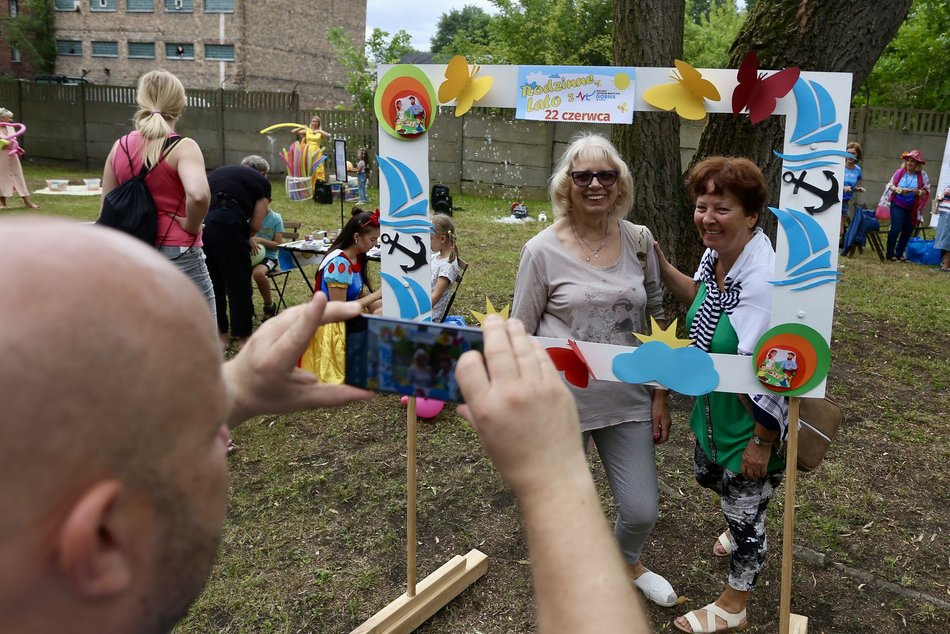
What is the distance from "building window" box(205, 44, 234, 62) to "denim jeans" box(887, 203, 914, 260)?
3059 cm

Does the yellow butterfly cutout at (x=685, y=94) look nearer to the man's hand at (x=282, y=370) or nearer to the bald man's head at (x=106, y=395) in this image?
the man's hand at (x=282, y=370)

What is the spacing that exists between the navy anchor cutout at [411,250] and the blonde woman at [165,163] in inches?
54.1

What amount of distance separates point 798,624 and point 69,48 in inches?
1663

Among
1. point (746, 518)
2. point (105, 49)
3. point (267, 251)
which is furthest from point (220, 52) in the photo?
point (746, 518)

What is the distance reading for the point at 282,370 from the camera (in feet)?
3.61

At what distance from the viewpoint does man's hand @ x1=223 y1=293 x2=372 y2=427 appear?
1078 mm

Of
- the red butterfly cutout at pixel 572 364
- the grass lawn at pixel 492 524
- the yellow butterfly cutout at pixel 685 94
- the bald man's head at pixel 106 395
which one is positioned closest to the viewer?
the bald man's head at pixel 106 395

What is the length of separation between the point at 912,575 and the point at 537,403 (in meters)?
3.24

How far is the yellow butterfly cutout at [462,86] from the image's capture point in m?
2.48

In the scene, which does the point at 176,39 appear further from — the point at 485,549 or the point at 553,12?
the point at 485,549

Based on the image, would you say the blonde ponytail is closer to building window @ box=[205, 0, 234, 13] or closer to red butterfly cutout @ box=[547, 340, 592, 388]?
red butterfly cutout @ box=[547, 340, 592, 388]

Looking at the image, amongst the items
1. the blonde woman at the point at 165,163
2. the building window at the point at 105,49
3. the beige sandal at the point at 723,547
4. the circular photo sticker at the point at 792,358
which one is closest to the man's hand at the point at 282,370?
the circular photo sticker at the point at 792,358

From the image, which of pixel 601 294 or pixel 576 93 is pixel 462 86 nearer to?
pixel 576 93

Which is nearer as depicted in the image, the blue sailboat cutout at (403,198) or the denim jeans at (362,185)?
the blue sailboat cutout at (403,198)
